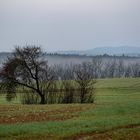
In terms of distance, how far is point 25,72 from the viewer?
188 feet

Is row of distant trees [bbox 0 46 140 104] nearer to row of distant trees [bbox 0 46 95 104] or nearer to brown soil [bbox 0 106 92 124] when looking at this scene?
row of distant trees [bbox 0 46 95 104]

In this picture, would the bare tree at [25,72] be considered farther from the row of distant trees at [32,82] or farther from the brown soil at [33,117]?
the brown soil at [33,117]

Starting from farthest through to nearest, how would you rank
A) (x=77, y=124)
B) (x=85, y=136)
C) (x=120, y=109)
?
(x=120, y=109) → (x=77, y=124) → (x=85, y=136)

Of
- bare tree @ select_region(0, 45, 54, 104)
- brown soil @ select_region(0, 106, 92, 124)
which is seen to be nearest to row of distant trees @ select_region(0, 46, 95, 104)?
bare tree @ select_region(0, 45, 54, 104)

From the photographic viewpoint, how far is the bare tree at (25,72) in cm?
5684

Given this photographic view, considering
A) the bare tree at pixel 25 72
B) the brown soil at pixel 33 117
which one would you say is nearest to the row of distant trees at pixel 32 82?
the bare tree at pixel 25 72

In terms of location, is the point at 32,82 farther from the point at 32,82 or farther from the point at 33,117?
the point at 33,117

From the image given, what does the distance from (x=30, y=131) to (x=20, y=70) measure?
3978 cm

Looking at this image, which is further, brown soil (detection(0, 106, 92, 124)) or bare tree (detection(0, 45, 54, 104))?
bare tree (detection(0, 45, 54, 104))

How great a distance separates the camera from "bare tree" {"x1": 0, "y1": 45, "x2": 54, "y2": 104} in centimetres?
5684

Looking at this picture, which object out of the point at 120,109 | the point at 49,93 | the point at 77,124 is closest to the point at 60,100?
the point at 49,93

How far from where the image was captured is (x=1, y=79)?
5734cm

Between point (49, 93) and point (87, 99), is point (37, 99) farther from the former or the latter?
point (87, 99)

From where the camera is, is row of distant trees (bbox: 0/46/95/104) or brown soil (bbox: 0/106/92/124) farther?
row of distant trees (bbox: 0/46/95/104)
